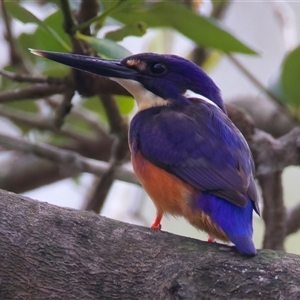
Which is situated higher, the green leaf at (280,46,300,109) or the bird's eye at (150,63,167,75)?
the green leaf at (280,46,300,109)

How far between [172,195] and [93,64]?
0.60 meters

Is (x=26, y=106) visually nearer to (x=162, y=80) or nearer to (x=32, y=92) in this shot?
(x=32, y=92)

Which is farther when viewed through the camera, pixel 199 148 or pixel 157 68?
pixel 157 68

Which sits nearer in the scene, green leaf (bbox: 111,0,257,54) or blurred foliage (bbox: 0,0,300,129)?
blurred foliage (bbox: 0,0,300,129)

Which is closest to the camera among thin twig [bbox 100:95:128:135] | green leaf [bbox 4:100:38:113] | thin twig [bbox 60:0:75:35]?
thin twig [bbox 60:0:75:35]

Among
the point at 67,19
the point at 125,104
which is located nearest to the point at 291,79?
the point at 125,104

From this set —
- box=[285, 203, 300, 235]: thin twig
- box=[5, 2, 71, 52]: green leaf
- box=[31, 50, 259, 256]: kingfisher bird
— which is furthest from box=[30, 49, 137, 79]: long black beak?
box=[285, 203, 300, 235]: thin twig

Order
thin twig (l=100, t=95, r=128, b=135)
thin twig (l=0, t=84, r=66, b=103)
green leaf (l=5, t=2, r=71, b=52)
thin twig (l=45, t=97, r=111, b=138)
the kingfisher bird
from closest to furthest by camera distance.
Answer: the kingfisher bird → green leaf (l=5, t=2, r=71, b=52) → thin twig (l=0, t=84, r=66, b=103) → thin twig (l=100, t=95, r=128, b=135) → thin twig (l=45, t=97, r=111, b=138)

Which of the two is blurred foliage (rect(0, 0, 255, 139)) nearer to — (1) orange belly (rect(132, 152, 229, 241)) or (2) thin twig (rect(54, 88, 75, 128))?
(2) thin twig (rect(54, 88, 75, 128))

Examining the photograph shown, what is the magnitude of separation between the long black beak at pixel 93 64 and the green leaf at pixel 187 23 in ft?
0.66

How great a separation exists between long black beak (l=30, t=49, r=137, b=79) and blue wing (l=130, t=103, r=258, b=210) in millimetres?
183

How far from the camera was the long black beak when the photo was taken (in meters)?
2.46

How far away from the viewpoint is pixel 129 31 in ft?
8.70

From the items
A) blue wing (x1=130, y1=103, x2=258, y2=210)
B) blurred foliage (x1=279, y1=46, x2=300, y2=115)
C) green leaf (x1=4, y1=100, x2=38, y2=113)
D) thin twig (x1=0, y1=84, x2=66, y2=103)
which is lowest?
blue wing (x1=130, y1=103, x2=258, y2=210)
